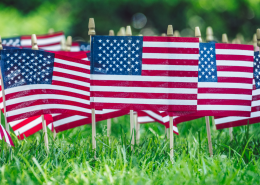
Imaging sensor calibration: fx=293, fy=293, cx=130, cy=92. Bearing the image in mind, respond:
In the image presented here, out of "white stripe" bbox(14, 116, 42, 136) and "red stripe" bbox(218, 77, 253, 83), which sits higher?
"red stripe" bbox(218, 77, 253, 83)

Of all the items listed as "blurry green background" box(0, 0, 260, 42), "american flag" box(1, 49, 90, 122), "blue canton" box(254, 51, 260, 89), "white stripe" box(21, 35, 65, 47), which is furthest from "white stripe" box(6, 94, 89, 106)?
"blurry green background" box(0, 0, 260, 42)

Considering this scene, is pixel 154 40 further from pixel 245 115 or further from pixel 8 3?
pixel 8 3

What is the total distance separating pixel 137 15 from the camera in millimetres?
18000

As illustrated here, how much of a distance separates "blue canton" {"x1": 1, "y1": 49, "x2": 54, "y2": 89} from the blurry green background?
9.15 metres

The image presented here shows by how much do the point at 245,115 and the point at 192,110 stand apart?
2.62 ft

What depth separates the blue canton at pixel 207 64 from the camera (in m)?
3.86

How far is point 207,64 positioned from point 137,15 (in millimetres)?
14795

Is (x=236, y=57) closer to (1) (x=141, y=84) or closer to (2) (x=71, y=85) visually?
(1) (x=141, y=84)

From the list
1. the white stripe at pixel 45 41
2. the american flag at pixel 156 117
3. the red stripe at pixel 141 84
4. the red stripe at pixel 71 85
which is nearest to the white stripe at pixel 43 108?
the red stripe at pixel 71 85

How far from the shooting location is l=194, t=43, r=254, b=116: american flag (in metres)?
3.87

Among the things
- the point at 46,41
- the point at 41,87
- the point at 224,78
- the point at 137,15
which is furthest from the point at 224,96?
the point at 137,15

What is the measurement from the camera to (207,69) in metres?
3.88

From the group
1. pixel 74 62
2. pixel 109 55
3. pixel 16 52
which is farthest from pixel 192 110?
pixel 16 52

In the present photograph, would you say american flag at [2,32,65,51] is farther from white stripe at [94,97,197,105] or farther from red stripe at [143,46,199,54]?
red stripe at [143,46,199,54]
